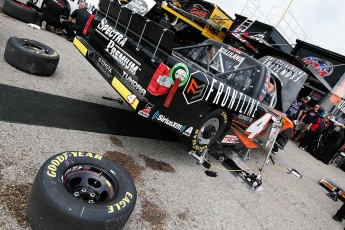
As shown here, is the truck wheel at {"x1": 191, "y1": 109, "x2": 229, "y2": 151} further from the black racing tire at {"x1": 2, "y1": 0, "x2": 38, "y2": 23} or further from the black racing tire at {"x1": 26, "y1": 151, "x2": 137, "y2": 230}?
the black racing tire at {"x1": 2, "y1": 0, "x2": 38, "y2": 23}

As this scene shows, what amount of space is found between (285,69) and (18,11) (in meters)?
7.10

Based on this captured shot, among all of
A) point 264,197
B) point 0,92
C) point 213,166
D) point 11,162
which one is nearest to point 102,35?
point 0,92

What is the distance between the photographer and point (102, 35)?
4203 millimetres

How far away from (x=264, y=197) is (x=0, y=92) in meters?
4.06

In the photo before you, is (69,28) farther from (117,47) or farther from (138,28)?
(138,28)

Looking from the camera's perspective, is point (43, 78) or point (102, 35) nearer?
point (102, 35)

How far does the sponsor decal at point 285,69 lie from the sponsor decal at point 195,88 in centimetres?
428

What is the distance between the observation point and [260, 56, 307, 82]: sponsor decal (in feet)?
22.1

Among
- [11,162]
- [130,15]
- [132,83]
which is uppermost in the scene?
[130,15]

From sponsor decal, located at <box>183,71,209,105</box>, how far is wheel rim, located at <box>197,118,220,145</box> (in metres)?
0.51

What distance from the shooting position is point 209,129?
3871 mm

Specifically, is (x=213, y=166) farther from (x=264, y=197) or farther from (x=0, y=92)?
(x=0, y=92)

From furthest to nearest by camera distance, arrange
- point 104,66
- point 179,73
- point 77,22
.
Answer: point 77,22 < point 104,66 < point 179,73

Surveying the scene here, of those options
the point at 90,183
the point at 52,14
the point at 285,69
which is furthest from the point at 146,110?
the point at 52,14
